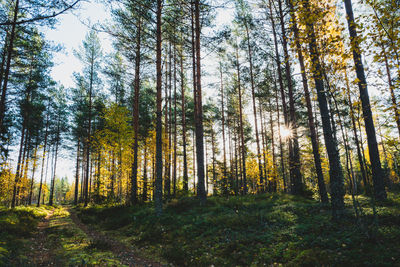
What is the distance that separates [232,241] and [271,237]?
1067mm

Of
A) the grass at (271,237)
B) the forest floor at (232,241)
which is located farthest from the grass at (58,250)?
the grass at (271,237)

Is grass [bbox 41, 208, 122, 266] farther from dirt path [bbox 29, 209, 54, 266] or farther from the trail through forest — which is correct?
dirt path [bbox 29, 209, 54, 266]

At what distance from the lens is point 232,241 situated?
5.18m

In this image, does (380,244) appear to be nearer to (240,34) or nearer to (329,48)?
(329,48)

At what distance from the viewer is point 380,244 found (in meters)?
3.71

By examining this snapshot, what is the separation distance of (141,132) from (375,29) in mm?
18136

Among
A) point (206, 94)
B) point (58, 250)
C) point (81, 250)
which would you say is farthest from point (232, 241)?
point (206, 94)

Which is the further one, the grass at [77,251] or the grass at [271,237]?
the grass at [77,251]

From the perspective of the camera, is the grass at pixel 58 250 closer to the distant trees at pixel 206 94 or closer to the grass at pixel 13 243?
the grass at pixel 13 243

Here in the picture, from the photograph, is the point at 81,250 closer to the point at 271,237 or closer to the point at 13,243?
the point at 13,243

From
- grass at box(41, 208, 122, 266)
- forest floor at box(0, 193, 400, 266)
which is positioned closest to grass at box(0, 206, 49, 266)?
forest floor at box(0, 193, 400, 266)

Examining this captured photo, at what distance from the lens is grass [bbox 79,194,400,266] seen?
3764 millimetres

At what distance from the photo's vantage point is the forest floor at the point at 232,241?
387 centimetres

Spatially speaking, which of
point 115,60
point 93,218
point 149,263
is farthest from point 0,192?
point 149,263
